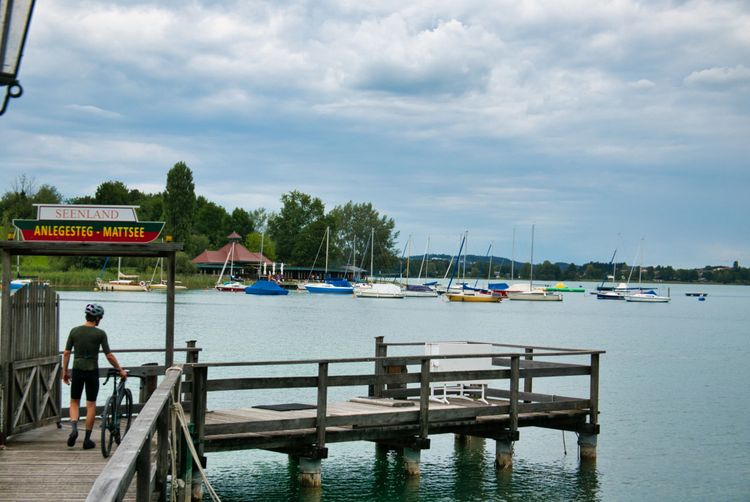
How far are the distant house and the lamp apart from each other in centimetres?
15783

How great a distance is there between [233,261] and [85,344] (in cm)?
15815

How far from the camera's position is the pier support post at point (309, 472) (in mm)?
Result: 14516

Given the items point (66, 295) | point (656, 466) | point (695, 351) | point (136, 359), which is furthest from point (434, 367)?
point (66, 295)

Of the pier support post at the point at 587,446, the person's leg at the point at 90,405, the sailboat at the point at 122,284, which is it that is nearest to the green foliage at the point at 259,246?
the sailboat at the point at 122,284

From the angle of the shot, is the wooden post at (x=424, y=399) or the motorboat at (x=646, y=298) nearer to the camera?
the wooden post at (x=424, y=399)

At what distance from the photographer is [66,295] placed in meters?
106

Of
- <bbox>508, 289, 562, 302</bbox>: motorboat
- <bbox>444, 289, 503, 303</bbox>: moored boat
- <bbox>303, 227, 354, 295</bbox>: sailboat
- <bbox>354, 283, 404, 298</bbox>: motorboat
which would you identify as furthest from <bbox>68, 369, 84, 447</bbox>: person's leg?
<bbox>508, 289, 562, 302</bbox>: motorboat

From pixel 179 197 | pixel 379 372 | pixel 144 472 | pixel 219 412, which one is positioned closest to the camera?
pixel 144 472

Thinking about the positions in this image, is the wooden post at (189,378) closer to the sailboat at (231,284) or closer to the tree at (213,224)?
the sailboat at (231,284)

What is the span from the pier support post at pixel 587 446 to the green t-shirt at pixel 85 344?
1079 cm

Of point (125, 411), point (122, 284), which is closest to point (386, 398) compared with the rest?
point (125, 411)

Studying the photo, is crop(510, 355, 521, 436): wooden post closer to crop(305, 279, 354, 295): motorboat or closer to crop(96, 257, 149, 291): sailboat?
crop(96, 257, 149, 291): sailboat

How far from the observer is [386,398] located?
17.4 meters

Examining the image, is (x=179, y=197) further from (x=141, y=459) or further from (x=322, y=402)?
(x=141, y=459)
